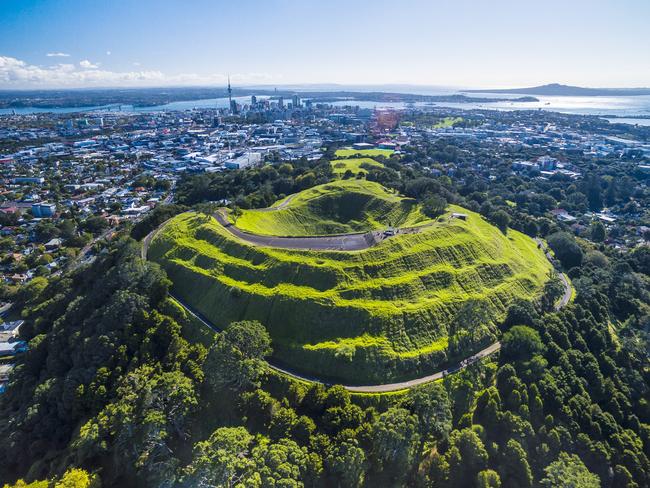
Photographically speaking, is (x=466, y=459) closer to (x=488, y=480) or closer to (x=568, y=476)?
(x=488, y=480)

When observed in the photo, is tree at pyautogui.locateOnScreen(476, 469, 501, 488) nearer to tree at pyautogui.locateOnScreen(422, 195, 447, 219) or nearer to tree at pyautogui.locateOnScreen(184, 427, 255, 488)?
tree at pyautogui.locateOnScreen(184, 427, 255, 488)

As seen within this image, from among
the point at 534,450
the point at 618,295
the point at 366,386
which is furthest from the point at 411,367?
the point at 618,295

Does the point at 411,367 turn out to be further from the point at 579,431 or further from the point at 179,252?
the point at 179,252

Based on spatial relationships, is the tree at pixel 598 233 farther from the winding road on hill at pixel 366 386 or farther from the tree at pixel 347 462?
the tree at pixel 347 462

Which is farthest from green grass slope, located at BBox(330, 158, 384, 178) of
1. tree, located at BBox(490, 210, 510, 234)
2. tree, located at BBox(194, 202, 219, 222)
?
tree, located at BBox(194, 202, 219, 222)

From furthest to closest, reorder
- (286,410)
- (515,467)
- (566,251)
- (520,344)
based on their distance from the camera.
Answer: (566,251), (520,344), (286,410), (515,467)

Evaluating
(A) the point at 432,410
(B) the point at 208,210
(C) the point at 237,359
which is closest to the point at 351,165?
(B) the point at 208,210

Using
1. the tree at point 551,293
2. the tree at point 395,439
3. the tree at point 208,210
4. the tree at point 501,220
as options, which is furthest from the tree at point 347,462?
the tree at point 501,220
